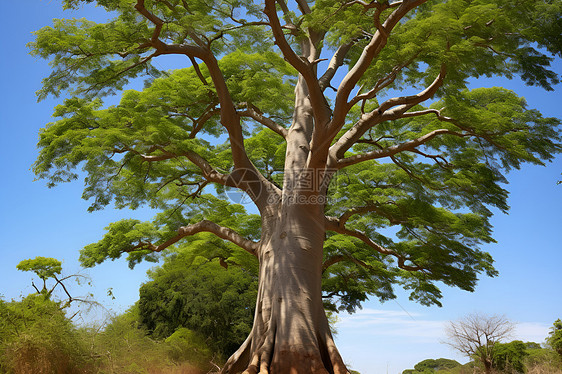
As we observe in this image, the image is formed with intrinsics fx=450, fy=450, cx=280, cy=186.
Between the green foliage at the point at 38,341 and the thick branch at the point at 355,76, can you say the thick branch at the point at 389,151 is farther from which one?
the green foliage at the point at 38,341

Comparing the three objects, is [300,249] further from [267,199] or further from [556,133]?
[556,133]

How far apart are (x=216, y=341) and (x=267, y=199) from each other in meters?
5.71

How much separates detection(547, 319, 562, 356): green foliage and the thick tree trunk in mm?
10208

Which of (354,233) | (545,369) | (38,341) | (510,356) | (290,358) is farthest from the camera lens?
(510,356)

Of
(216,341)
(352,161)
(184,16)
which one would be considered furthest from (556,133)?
(216,341)

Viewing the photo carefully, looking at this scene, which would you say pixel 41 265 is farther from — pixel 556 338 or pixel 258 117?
pixel 556 338

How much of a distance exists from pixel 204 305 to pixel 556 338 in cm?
1124

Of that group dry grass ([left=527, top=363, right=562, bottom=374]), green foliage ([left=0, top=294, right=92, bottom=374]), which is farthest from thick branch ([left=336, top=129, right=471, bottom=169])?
dry grass ([left=527, top=363, right=562, bottom=374])

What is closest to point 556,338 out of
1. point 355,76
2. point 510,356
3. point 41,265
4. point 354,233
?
point 510,356

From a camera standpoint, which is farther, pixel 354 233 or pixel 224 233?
pixel 354 233

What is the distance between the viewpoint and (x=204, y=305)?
13.1 m

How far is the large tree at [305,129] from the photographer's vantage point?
770 cm

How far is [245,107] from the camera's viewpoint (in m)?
11.0

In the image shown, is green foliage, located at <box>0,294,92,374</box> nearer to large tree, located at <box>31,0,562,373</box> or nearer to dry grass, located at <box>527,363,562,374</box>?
large tree, located at <box>31,0,562,373</box>
